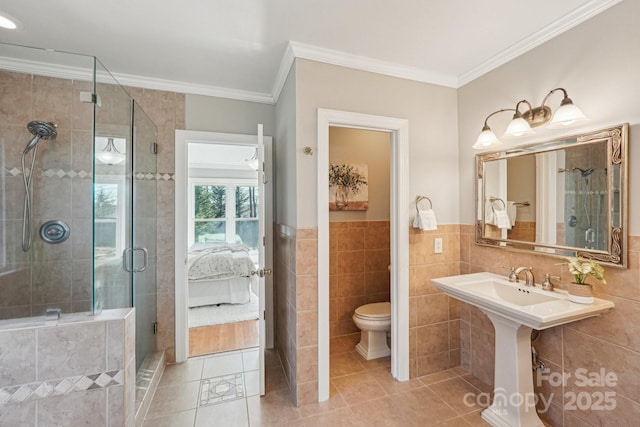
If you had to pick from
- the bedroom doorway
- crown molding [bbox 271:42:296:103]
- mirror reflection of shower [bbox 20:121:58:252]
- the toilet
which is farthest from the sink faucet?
mirror reflection of shower [bbox 20:121:58:252]

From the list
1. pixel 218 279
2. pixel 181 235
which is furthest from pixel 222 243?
pixel 181 235

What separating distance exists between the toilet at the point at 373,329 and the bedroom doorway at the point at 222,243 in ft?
3.06

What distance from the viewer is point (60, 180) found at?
1953 mm

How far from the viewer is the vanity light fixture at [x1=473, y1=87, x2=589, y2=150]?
4.92 feet

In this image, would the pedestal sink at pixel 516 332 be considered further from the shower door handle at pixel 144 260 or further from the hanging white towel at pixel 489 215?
the shower door handle at pixel 144 260

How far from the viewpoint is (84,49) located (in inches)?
77.4

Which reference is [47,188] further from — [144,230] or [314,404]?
[314,404]

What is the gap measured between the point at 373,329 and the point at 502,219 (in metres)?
1.45

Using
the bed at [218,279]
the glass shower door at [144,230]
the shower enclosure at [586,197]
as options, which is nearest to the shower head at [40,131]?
the glass shower door at [144,230]

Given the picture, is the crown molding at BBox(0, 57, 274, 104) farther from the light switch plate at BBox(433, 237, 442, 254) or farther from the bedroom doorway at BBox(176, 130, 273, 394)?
the light switch plate at BBox(433, 237, 442, 254)

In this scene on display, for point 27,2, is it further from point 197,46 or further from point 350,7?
point 350,7

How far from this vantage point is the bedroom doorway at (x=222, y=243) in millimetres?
2490

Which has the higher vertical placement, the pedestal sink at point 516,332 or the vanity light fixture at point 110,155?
the vanity light fixture at point 110,155

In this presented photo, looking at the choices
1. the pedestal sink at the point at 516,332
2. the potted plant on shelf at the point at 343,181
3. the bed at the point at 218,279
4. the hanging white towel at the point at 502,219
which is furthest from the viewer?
the bed at the point at 218,279
